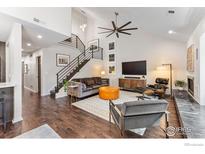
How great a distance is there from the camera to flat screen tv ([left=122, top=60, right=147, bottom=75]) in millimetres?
6344

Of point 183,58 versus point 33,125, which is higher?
point 183,58

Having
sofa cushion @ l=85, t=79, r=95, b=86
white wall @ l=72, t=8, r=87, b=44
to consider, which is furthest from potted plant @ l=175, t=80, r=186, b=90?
white wall @ l=72, t=8, r=87, b=44

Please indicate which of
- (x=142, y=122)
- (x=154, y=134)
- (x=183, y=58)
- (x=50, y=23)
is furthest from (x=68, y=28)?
(x=183, y=58)

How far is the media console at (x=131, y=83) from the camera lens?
6246mm

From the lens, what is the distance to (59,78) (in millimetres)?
6266

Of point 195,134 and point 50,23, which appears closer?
point 195,134

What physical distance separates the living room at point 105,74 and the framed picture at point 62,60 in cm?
6

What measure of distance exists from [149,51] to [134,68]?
3.88 ft

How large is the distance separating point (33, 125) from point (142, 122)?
228 centimetres

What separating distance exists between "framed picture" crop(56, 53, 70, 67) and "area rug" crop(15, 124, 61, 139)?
4.33 metres

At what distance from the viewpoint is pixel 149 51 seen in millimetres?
6238

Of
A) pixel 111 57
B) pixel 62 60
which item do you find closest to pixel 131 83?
pixel 111 57
